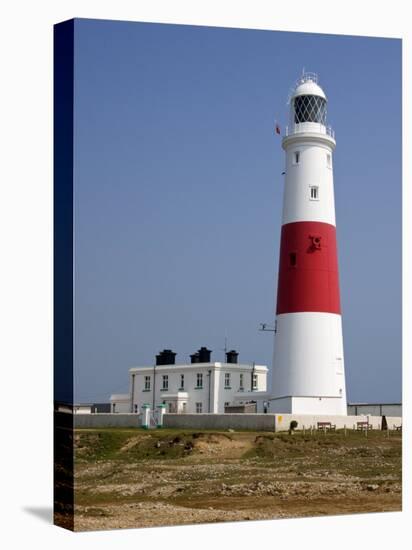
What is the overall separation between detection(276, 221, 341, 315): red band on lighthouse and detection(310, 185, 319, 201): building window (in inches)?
17.8

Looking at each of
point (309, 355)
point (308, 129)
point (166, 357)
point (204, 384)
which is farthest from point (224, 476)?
point (308, 129)

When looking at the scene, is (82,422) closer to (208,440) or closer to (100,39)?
(208,440)

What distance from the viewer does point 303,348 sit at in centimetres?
2291

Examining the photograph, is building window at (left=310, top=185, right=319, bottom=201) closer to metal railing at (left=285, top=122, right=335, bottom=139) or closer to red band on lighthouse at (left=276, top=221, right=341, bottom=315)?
red band on lighthouse at (left=276, top=221, right=341, bottom=315)

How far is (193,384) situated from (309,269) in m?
2.95

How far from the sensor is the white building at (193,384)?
19703 mm

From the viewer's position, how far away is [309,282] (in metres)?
22.7

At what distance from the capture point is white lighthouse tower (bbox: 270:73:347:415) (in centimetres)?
2234

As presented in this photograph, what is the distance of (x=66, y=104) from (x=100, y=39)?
979mm

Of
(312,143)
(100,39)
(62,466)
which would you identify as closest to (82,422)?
(62,466)

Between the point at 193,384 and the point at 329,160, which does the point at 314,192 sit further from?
the point at 193,384

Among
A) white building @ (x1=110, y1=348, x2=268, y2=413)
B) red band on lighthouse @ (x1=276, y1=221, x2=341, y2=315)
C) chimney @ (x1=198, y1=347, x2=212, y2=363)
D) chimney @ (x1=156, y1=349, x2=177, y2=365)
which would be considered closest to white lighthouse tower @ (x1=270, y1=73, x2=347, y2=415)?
red band on lighthouse @ (x1=276, y1=221, x2=341, y2=315)

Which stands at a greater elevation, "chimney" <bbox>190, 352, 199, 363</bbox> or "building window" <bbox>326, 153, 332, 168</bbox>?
"building window" <bbox>326, 153, 332, 168</bbox>

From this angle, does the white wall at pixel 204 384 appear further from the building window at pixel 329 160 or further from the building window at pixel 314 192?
the building window at pixel 329 160
